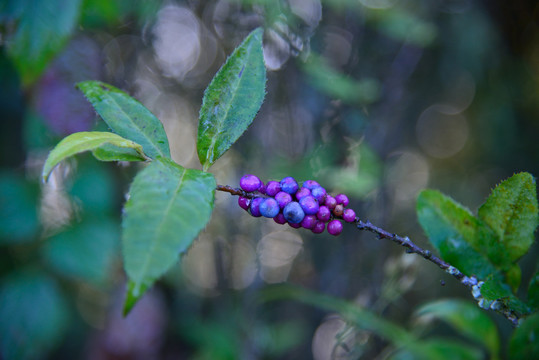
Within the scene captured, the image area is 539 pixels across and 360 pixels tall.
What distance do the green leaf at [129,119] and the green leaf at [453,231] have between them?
628mm

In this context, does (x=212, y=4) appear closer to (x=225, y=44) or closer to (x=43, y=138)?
(x=225, y=44)

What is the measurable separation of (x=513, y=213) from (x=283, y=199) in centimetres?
51

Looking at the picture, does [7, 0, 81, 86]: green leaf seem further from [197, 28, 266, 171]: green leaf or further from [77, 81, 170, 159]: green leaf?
[197, 28, 266, 171]: green leaf

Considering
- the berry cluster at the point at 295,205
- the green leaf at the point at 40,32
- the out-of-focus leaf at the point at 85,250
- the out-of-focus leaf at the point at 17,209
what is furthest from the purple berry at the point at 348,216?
the out-of-focus leaf at the point at 17,209

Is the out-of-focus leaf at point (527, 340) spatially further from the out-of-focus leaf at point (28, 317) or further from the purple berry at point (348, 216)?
the out-of-focus leaf at point (28, 317)

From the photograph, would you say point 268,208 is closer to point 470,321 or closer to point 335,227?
point 335,227

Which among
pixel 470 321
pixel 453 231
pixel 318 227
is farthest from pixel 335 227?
pixel 470 321

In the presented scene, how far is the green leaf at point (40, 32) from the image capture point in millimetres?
1227

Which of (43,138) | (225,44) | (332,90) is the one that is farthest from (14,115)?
(332,90)

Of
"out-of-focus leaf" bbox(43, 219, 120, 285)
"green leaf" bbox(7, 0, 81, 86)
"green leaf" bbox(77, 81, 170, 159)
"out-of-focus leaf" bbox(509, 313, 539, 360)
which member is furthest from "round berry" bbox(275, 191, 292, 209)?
"out-of-focus leaf" bbox(43, 219, 120, 285)

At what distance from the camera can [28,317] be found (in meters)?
1.85

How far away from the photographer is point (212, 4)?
2.31 m

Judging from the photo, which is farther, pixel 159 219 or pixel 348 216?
pixel 348 216

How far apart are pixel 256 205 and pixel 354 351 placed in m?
1.28
